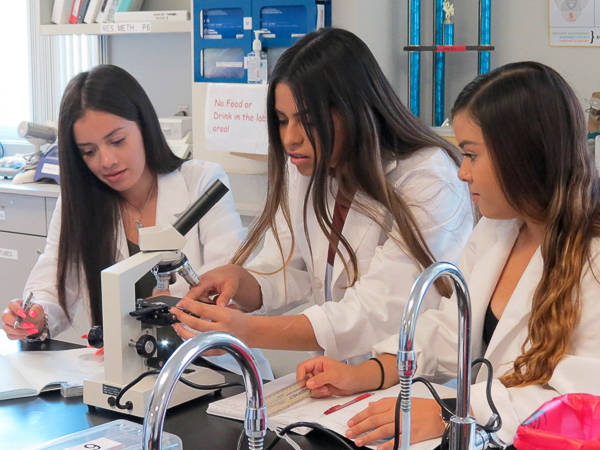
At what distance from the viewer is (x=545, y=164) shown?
1.29m

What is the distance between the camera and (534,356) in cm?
119

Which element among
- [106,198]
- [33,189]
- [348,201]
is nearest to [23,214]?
[33,189]

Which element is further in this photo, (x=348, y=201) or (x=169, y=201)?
(x=169, y=201)

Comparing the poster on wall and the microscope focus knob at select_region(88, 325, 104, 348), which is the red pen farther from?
the poster on wall

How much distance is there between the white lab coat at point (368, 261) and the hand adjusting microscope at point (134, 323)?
325 mm

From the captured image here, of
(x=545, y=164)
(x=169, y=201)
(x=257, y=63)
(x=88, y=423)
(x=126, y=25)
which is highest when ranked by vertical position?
(x=126, y=25)

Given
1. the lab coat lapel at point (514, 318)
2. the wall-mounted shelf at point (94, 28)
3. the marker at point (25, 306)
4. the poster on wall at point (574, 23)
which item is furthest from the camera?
the wall-mounted shelf at point (94, 28)

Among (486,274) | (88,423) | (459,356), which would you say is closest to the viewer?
(459,356)

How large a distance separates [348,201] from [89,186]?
2.31 feet

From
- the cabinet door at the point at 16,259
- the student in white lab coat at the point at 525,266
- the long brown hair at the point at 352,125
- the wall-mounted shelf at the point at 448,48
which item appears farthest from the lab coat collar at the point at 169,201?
the cabinet door at the point at 16,259

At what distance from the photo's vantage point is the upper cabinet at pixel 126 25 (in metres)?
2.98

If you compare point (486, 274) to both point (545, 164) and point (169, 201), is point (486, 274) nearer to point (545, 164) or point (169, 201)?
point (545, 164)

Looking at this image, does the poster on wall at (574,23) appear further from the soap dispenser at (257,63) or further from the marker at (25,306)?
the marker at (25,306)

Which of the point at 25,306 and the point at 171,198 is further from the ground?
the point at 171,198
